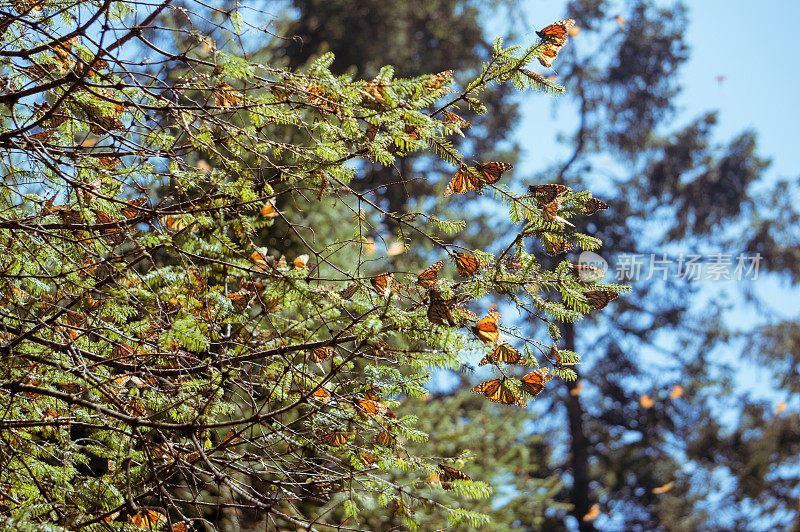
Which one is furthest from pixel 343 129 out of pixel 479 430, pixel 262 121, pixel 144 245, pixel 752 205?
pixel 752 205

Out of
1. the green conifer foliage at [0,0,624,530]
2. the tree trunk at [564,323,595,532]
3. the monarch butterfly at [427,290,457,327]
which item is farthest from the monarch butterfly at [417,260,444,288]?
the tree trunk at [564,323,595,532]

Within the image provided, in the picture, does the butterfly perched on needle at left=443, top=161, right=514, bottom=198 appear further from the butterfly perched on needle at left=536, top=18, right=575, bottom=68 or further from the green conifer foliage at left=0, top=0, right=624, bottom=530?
the butterfly perched on needle at left=536, top=18, right=575, bottom=68

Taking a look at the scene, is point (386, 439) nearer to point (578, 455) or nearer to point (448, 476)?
point (448, 476)

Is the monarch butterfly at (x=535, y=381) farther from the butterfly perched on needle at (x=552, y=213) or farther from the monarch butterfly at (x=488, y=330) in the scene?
the butterfly perched on needle at (x=552, y=213)

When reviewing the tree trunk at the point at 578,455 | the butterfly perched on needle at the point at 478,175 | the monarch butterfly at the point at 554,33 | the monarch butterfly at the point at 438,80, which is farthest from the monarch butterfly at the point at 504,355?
the tree trunk at the point at 578,455

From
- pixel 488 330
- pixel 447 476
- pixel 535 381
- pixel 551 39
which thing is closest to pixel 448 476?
pixel 447 476

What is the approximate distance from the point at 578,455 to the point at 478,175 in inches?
394

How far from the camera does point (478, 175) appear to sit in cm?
175

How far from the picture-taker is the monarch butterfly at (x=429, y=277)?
5.69 ft

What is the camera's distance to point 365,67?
1017 centimetres

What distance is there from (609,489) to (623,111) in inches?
277

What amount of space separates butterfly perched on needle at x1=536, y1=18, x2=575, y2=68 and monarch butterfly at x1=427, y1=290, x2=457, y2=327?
73cm

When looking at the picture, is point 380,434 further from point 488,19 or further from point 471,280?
point 488,19

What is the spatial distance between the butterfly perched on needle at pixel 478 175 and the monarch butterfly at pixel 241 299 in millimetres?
872
